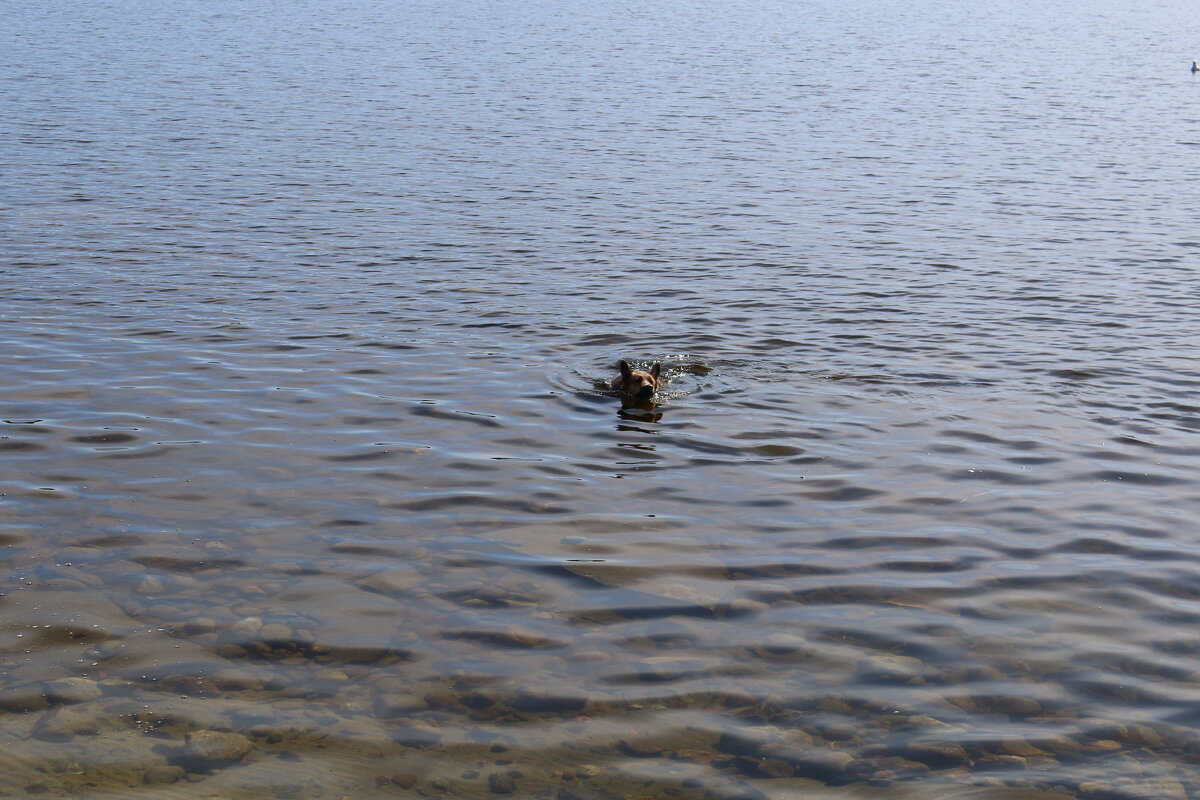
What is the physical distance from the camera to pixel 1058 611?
7.21 m

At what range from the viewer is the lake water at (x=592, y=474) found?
5809mm

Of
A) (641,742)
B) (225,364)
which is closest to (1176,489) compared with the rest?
(641,742)

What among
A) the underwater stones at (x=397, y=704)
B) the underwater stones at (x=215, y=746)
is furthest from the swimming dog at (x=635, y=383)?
the underwater stones at (x=215, y=746)

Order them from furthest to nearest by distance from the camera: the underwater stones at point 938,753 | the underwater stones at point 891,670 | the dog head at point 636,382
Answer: the dog head at point 636,382 → the underwater stones at point 891,670 → the underwater stones at point 938,753

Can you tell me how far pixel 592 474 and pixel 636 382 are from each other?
190 centimetres

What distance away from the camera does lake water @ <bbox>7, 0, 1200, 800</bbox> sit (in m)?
5.81

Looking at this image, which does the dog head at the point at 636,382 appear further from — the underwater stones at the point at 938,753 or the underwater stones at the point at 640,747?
the underwater stones at the point at 938,753

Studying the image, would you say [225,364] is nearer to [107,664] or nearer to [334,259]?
[334,259]

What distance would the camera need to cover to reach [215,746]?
562 cm

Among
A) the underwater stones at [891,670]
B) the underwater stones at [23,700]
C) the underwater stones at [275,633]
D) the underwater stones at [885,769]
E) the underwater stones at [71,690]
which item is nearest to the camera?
the underwater stones at [885,769]

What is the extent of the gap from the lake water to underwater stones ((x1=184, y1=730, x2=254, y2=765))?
0.02 meters

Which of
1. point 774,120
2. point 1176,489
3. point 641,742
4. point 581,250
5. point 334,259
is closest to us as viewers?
point 641,742

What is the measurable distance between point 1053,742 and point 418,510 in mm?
4761

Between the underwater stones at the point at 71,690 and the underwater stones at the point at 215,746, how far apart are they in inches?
28.6
